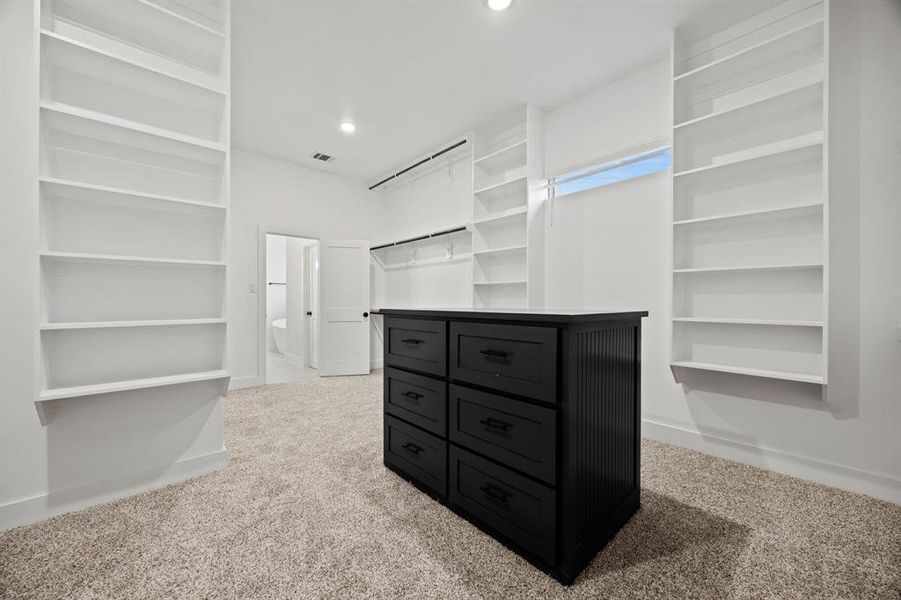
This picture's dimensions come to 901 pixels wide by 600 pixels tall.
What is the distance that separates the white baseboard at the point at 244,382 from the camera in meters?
4.38

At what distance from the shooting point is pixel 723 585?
1302mm

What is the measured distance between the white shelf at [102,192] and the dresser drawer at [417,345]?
126 centimetres

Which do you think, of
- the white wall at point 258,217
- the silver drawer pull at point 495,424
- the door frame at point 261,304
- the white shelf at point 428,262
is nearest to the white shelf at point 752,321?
the silver drawer pull at point 495,424

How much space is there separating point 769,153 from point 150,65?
3.54 metres

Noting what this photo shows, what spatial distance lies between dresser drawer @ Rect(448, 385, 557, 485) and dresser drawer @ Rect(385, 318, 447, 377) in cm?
18

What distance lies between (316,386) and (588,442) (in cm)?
382

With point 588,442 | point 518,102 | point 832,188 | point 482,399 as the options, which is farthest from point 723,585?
point 518,102

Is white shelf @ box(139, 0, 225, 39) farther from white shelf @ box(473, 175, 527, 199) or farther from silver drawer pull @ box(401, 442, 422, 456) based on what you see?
silver drawer pull @ box(401, 442, 422, 456)

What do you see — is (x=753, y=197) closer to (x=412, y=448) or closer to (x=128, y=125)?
(x=412, y=448)

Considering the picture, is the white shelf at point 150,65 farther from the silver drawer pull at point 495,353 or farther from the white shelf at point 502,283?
the white shelf at point 502,283

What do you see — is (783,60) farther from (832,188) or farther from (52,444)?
(52,444)

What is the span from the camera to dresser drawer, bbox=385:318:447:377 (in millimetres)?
1792

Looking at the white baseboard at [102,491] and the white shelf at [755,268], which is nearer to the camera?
the white baseboard at [102,491]

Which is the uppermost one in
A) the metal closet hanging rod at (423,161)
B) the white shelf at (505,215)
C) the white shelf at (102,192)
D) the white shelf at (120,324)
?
the metal closet hanging rod at (423,161)
